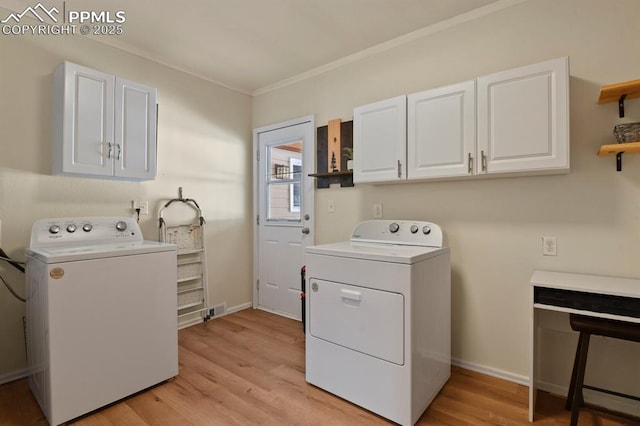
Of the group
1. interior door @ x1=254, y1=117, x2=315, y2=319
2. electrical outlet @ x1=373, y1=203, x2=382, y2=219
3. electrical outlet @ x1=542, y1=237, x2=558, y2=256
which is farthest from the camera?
interior door @ x1=254, y1=117, x2=315, y2=319

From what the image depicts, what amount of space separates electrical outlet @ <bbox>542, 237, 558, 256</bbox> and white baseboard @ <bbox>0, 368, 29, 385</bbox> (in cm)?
360

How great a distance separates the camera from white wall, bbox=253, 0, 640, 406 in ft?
5.98

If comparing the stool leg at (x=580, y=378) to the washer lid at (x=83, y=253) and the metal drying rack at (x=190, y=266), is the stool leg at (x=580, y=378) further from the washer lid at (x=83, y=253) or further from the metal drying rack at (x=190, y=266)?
the metal drying rack at (x=190, y=266)

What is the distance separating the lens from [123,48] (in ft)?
8.88

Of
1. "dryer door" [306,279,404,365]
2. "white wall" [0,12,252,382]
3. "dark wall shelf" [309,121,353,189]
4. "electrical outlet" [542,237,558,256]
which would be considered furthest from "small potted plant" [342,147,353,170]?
"electrical outlet" [542,237,558,256]

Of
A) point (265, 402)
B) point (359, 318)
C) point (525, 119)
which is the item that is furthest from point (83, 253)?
point (525, 119)

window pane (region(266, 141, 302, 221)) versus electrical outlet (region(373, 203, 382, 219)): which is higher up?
window pane (region(266, 141, 302, 221))

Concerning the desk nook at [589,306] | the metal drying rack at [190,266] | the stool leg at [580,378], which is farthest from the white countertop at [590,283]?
the metal drying rack at [190,266]

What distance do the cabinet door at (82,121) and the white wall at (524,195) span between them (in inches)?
82.5

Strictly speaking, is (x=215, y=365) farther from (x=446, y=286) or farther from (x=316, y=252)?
(x=446, y=286)

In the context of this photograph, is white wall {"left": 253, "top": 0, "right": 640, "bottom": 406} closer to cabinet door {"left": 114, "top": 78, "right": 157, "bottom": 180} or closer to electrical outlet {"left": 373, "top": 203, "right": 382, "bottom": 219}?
electrical outlet {"left": 373, "top": 203, "right": 382, "bottom": 219}

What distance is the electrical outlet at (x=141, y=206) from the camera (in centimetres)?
280

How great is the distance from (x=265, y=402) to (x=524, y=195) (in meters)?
2.13

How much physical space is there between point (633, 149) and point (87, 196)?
3.61m
